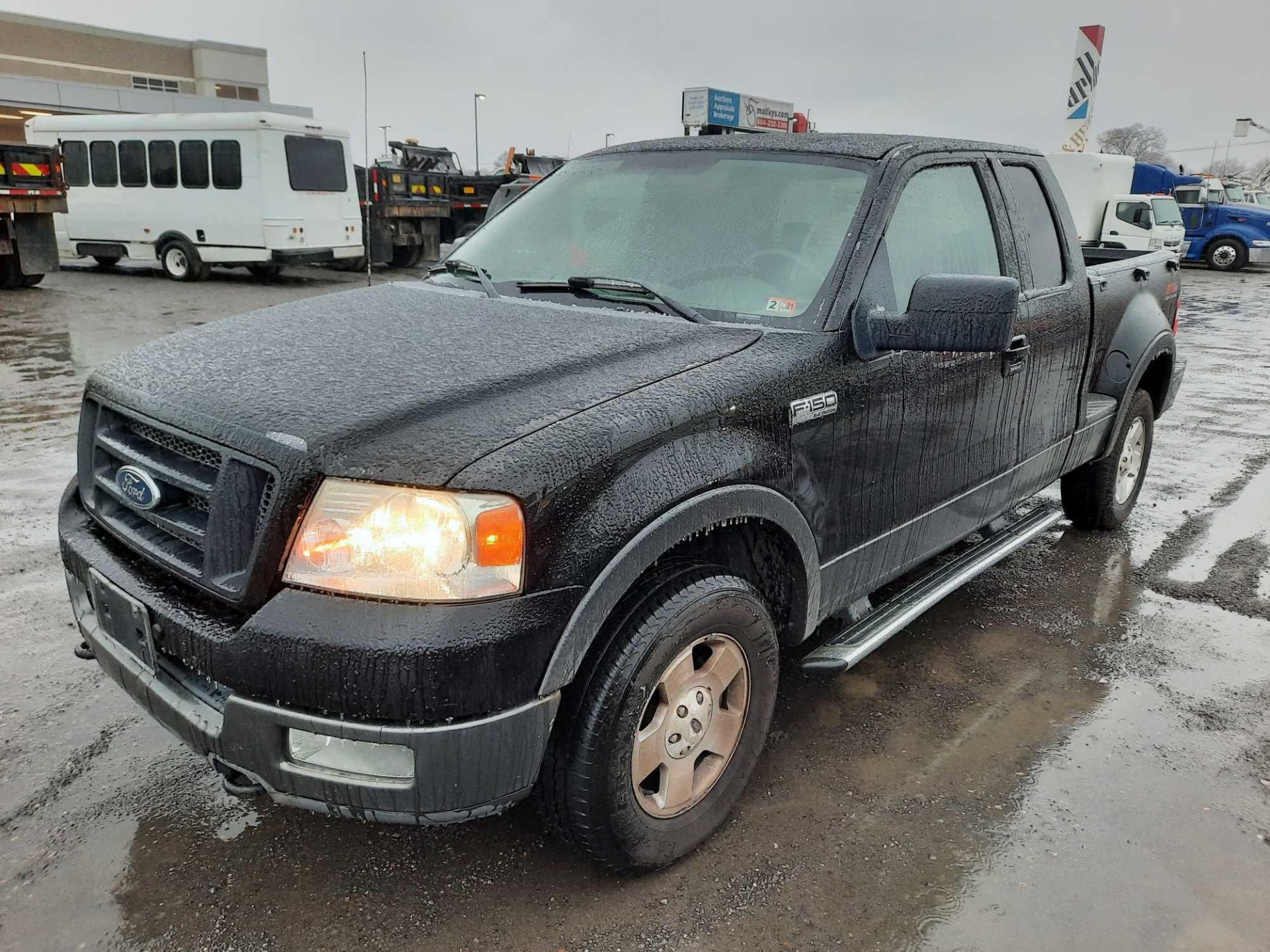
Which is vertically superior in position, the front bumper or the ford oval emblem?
the ford oval emblem

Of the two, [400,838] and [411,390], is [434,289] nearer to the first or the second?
[411,390]

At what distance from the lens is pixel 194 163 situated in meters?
15.5

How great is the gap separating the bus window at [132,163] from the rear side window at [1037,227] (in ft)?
52.6

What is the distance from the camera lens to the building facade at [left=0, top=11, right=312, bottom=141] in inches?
1715

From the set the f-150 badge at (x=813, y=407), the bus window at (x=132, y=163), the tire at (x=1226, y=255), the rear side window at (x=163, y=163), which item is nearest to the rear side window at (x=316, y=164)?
the rear side window at (x=163, y=163)

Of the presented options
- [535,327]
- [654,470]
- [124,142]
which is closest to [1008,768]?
[654,470]

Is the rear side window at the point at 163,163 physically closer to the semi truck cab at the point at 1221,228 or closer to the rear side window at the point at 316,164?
the rear side window at the point at 316,164

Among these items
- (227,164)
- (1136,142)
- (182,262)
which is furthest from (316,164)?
(1136,142)

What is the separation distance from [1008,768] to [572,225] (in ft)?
7.59

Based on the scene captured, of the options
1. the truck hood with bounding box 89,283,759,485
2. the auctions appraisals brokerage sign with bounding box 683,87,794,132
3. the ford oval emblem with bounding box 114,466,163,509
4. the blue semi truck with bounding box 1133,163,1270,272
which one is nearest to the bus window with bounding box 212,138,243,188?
the auctions appraisals brokerage sign with bounding box 683,87,794,132

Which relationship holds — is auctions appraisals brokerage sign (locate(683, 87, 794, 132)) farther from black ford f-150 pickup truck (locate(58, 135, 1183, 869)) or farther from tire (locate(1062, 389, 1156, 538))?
black ford f-150 pickup truck (locate(58, 135, 1183, 869))

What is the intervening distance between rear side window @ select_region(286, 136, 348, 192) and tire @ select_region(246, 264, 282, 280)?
5.57ft

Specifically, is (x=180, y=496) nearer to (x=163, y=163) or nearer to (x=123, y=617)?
(x=123, y=617)

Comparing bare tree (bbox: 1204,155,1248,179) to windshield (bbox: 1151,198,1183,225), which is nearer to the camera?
windshield (bbox: 1151,198,1183,225)
